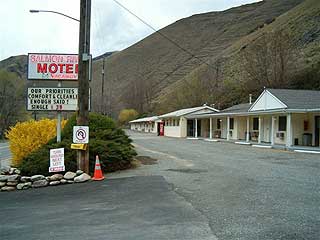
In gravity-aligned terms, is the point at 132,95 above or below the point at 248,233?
above

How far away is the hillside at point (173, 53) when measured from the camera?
115312mm

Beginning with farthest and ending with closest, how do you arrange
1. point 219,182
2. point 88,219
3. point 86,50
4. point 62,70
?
point 62,70, point 86,50, point 219,182, point 88,219

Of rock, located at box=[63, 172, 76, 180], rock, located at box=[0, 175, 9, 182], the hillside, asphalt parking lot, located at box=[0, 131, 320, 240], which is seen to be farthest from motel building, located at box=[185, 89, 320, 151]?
the hillside

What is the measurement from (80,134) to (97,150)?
1464 mm

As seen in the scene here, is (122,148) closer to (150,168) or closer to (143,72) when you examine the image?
(150,168)

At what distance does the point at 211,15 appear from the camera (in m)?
164

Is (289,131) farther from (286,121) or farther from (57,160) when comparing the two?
(57,160)

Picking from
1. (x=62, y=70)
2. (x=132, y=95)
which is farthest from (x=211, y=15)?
(x=62, y=70)

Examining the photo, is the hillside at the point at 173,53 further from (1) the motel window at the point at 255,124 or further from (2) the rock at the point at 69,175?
(2) the rock at the point at 69,175

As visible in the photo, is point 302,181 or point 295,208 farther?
point 302,181

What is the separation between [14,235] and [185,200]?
375 centimetres

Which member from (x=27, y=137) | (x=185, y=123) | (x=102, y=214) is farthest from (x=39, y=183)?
(x=185, y=123)

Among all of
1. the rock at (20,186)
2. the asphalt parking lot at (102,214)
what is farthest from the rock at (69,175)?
the rock at (20,186)

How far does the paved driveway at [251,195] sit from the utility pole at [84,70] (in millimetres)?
1426
